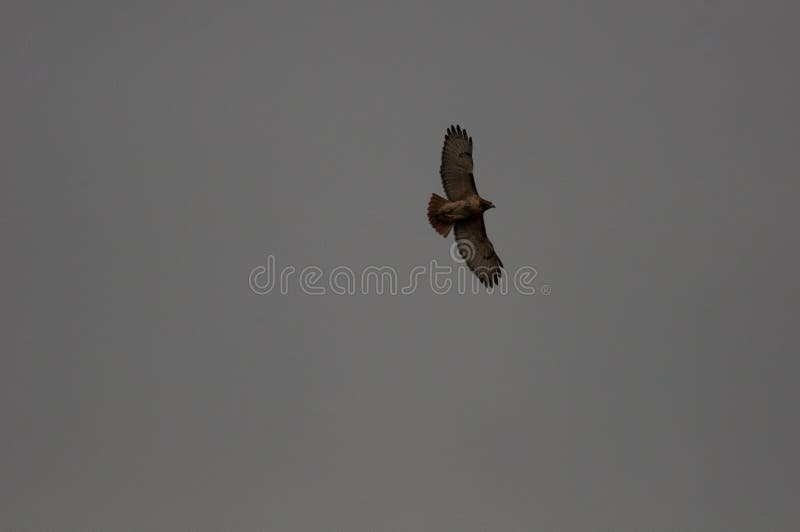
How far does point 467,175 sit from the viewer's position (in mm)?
19344

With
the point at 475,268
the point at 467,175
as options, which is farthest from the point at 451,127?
the point at 475,268

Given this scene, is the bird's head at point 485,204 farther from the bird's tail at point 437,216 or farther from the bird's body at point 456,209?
the bird's tail at point 437,216

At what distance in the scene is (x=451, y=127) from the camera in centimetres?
1934

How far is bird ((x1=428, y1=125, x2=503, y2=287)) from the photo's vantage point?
19188 mm

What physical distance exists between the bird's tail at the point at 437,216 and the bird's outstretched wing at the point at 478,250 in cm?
17

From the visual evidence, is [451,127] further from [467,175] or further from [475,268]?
[475,268]

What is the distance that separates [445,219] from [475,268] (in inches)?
39.6

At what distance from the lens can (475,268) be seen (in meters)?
19.9

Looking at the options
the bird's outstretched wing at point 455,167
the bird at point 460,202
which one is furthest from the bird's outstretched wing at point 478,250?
the bird's outstretched wing at point 455,167

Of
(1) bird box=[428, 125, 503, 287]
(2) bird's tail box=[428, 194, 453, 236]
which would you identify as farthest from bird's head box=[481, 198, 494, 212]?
(2) bird's tail box=[428, 194, 453, 236]

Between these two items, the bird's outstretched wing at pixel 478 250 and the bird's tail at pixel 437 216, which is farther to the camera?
the bird's outstretched wing at pixel 478 250

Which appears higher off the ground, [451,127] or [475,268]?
[451,127]

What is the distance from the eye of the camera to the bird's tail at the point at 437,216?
63.0 feet

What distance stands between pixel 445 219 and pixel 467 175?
25.3 inches
